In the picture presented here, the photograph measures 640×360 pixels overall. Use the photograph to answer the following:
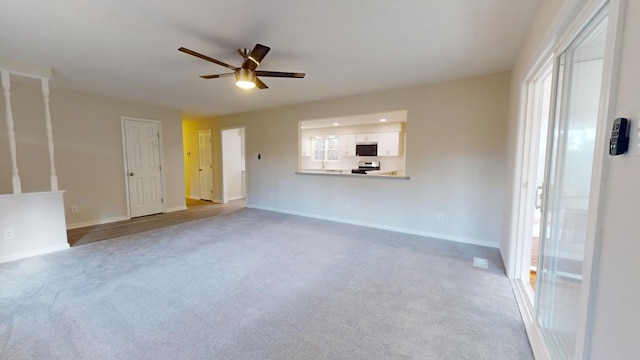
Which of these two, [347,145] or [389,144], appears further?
[347,145]

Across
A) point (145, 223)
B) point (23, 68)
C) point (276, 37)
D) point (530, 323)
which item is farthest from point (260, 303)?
point (23, 68)

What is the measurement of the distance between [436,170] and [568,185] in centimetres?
251

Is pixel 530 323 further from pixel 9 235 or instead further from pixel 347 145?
pixel 347 145

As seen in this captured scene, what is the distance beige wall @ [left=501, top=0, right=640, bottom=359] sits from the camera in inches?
30.0

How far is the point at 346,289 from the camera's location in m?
2.42

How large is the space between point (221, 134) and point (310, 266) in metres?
5.03

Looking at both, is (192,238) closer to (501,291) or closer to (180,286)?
(180,286)

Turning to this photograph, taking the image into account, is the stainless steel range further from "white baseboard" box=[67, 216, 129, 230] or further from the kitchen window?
"white baseboard" box=[67, 216, 129, 230]

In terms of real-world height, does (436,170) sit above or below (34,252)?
above

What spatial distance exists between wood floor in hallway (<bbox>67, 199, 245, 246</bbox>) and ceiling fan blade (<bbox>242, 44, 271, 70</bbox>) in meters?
3.54

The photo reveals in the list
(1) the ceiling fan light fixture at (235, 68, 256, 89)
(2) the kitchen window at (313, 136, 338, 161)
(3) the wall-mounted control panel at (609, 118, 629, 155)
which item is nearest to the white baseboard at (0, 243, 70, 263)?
(1) the ceiling fan light fixture at (235, 68, 256, 89)

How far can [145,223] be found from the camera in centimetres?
487

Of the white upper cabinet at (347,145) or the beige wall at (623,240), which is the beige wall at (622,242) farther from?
the white upper cabinet at (347,145)

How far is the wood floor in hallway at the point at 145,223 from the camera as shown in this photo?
13.2 feet
